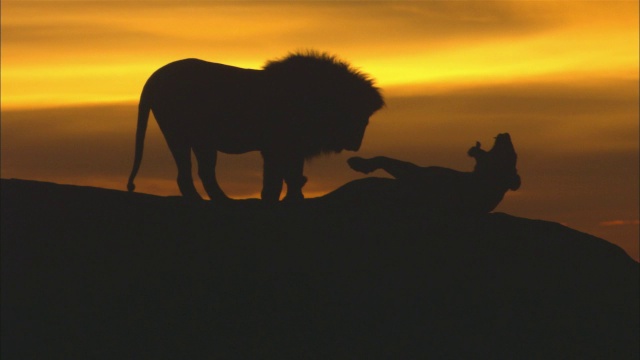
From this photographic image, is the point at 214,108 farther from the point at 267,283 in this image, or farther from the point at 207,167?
the point at 267,283

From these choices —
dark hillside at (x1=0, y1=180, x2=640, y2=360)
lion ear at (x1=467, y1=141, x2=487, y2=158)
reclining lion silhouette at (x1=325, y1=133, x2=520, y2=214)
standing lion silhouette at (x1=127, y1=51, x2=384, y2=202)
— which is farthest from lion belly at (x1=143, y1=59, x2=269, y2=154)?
lion ear at (x1=467, y1=141, x2=487, y2=158)

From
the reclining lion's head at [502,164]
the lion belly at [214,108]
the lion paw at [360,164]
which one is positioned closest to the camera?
the lion belly at [214,108]

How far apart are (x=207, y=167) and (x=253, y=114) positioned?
1081mm

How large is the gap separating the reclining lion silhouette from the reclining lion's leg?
6.22 ft

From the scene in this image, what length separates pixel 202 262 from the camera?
737 inches

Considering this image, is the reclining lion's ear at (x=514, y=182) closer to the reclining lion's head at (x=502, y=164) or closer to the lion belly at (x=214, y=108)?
the reclining lion's head at (x=502, y=164)

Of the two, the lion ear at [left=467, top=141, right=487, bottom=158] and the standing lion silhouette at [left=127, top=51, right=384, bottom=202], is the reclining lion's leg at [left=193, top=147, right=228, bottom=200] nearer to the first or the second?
the standing lion silhouette at [left=127, top=51, right=384, bottom=202]

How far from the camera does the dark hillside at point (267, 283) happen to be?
18047 millimetres

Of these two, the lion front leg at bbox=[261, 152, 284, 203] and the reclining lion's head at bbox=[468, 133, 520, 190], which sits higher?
the reclining lion's head at bbox=[468, 133, 520, 190]

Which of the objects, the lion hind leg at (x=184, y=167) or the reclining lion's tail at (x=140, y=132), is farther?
the reclining lion's tail at (x=140, y=132)

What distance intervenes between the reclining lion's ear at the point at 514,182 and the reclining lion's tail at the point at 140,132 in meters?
5.90

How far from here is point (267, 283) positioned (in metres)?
18.8

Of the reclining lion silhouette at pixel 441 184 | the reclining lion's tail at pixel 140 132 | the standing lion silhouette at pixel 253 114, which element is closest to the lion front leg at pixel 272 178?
the standing lion silhouette at pixel 253 114

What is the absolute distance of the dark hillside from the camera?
18.0m
